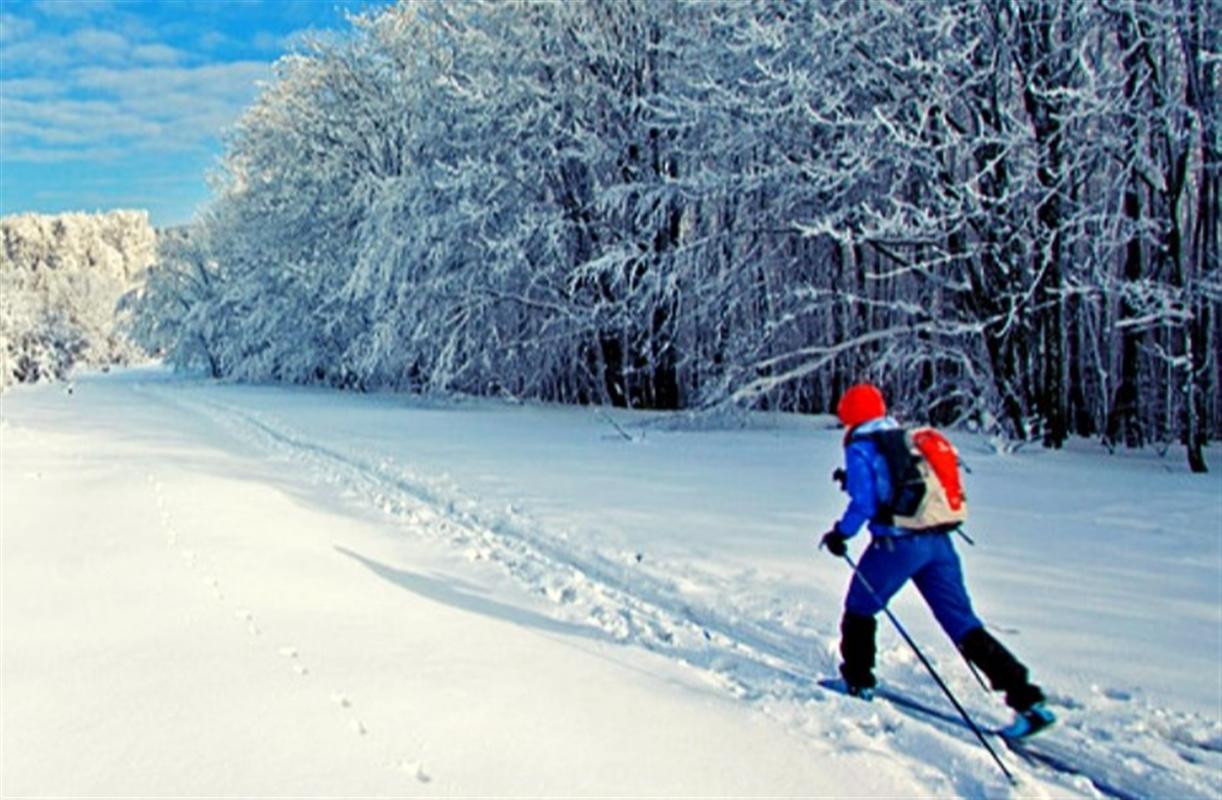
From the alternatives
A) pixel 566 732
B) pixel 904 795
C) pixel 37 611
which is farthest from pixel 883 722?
pixel 37 611

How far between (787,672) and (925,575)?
0.93 metres

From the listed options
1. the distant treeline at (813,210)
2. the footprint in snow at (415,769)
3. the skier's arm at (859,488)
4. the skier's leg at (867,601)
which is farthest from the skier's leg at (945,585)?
the distant treeline at (813,210)

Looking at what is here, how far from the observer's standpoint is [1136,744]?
4.14 meters

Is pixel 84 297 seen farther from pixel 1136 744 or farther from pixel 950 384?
pixel 1136 744

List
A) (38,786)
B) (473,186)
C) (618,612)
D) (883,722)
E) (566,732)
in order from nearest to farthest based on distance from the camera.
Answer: (38,786)
(566,732)
(883,722)
(618,612)
(473,186)

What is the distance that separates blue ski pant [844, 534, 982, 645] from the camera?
14.9 feet

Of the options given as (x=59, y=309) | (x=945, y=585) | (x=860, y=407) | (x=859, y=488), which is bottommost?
(x=945, y=585)

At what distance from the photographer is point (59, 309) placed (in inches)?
3821

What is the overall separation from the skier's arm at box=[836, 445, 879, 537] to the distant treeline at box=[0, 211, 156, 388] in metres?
46.8

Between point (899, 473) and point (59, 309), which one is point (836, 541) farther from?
point (59, 309)

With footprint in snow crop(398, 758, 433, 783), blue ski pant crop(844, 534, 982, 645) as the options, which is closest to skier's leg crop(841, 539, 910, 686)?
blue ski pant crop(844, 534, 982, 645)

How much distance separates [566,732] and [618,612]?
6.91 ft

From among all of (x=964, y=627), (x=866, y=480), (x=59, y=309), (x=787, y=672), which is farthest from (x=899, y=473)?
(x=59, y=309)

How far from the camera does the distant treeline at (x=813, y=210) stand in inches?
492
